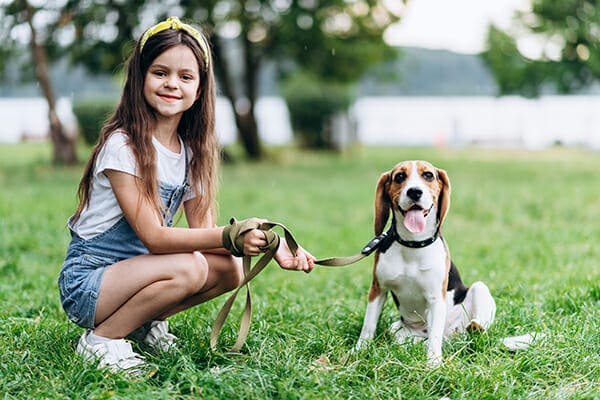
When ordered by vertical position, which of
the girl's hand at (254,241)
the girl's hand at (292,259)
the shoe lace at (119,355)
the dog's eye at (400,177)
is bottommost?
the shoe lace at (119,355)

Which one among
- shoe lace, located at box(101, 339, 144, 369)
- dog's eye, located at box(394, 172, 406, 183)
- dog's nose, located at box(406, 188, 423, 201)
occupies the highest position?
dog's eye, located at box(394, 172, 406, 183)

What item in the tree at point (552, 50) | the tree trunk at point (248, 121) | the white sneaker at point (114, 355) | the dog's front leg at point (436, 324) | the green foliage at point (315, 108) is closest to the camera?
the white sneaker at point (114, 355)

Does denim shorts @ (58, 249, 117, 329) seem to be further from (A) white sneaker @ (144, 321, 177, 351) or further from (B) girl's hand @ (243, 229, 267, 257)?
(B) girl's hand @ (243, 229, 267, 257)

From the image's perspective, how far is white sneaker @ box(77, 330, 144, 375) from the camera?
317cm

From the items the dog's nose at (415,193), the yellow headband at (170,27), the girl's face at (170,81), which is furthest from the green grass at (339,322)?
the yellow headband at (170,27)

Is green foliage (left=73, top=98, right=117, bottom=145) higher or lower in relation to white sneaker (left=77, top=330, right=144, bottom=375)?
lower

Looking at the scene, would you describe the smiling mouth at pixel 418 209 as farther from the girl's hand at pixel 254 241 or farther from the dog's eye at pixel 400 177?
the girl's hand at pixel 254 241

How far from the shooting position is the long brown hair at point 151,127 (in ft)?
10.9

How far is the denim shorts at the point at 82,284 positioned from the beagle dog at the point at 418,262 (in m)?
1.22

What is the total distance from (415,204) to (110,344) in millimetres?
1466

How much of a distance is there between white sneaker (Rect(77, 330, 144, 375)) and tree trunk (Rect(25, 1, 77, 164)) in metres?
12.3

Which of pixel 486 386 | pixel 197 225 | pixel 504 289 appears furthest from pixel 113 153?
pixel 504 289

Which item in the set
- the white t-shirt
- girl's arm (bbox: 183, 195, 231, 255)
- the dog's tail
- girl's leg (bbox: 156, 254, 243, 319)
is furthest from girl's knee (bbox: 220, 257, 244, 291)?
the dog's tail

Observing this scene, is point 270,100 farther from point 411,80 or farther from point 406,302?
point 406,302
